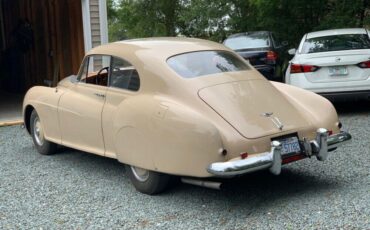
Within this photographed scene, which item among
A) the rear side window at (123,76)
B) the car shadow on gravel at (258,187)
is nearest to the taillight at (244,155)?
the car shadow on gravel at (258,187)

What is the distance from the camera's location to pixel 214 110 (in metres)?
4.80

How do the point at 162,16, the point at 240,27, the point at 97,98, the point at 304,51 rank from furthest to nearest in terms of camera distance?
the point at 162,16, the point at 240,27, the point at 304,51, the point at 97,98

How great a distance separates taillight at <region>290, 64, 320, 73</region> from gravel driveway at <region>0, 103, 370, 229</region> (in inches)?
90.1

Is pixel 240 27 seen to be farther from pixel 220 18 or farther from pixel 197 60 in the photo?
pixel 197 60

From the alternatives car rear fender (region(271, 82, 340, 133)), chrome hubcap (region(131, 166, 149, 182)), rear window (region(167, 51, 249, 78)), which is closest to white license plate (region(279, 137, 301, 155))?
car rear fender (region(271, 82, 340, 133))

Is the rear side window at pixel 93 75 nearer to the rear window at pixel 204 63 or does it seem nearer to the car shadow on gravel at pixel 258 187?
the car shadow on gravel at pixel 258 187

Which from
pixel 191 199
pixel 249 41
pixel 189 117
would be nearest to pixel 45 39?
pixel 249 41

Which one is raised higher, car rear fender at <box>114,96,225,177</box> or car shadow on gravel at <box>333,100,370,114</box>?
car rear fender at <box>114,96,225,177</box>

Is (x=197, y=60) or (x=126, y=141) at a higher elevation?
(x=197, y=60)

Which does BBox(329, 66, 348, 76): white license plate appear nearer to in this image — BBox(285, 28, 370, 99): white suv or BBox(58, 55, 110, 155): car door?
BBox(285, 28, 370, 99): white suv

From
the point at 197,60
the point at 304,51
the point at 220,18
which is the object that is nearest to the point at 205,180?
the point at 197,60

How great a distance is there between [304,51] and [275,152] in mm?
5182

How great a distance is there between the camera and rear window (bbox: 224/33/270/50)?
498 inches

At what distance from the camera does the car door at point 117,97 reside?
5.36 meters
